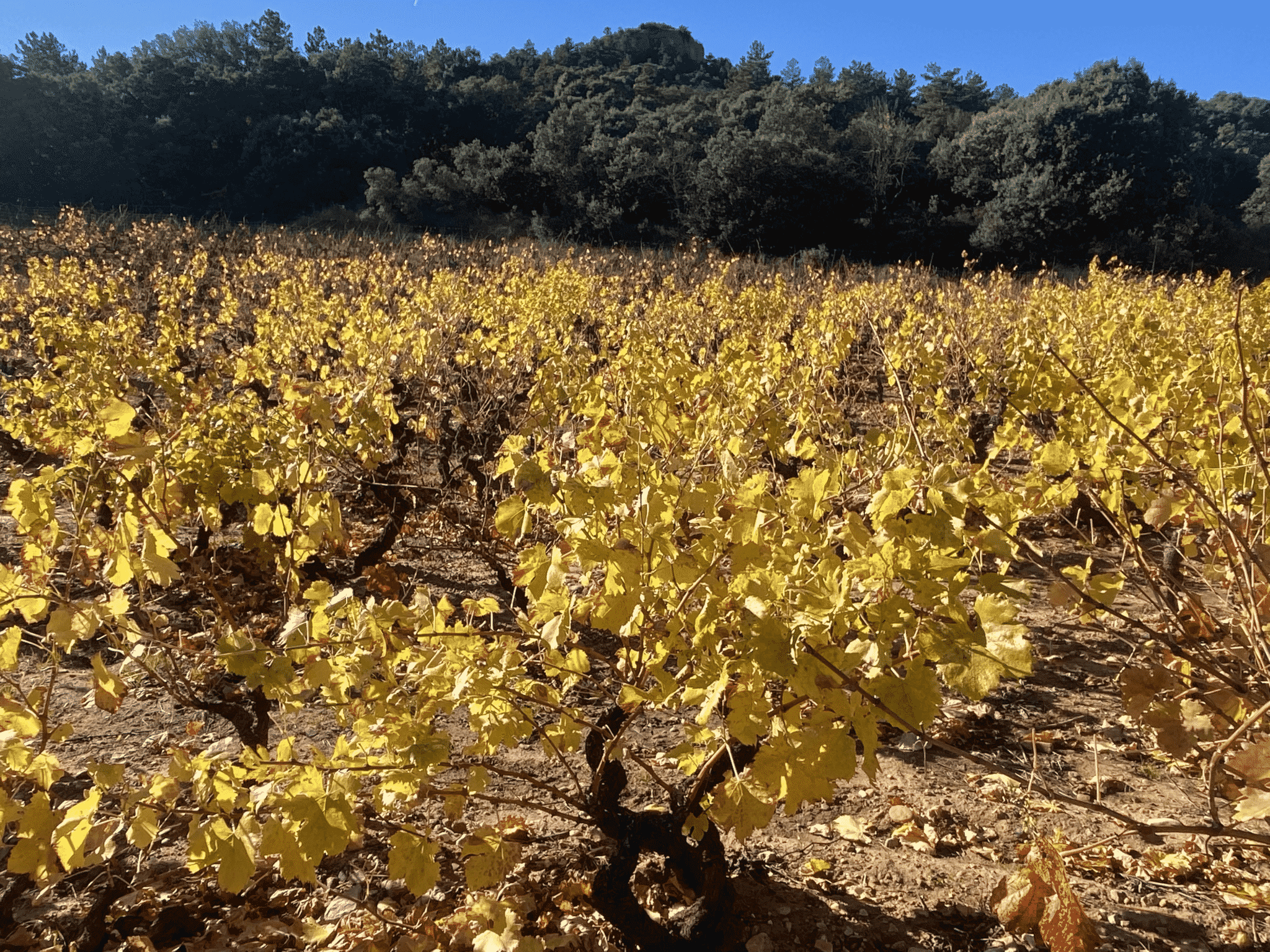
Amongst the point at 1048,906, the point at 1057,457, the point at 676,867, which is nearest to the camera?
the point at 1048,906

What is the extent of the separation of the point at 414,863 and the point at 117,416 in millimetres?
1309

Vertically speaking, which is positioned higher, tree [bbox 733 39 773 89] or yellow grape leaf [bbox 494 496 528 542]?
tree [bbox 733 39 773 89]

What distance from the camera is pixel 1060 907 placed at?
1340 millimetres

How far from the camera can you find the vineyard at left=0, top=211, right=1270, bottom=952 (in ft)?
4.00

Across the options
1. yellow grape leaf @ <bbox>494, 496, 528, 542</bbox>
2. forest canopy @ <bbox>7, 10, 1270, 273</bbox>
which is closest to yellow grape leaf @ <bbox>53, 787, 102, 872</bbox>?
yellow grape leaf @ <bbox>494, 496, 528, 542</bbox>

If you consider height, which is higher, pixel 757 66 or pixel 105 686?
pixel 757 66

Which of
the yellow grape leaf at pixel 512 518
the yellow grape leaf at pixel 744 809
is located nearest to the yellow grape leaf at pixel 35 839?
the yellow grape leaf at pixel 512 518

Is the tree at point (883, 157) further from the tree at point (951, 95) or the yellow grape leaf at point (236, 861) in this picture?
the yellow grape leaf at point (236, 861)

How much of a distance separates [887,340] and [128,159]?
1405 inches

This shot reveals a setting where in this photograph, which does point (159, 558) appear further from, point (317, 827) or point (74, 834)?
point (317, 827)

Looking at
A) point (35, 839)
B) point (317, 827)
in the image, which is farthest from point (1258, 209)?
point (35, 839)

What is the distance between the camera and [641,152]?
24359 millimetres

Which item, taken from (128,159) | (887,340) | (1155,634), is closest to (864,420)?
(887,340)

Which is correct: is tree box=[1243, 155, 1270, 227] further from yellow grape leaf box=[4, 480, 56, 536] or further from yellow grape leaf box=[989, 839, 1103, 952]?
yellow grape leaf box=[4, 480, 56, 536]
